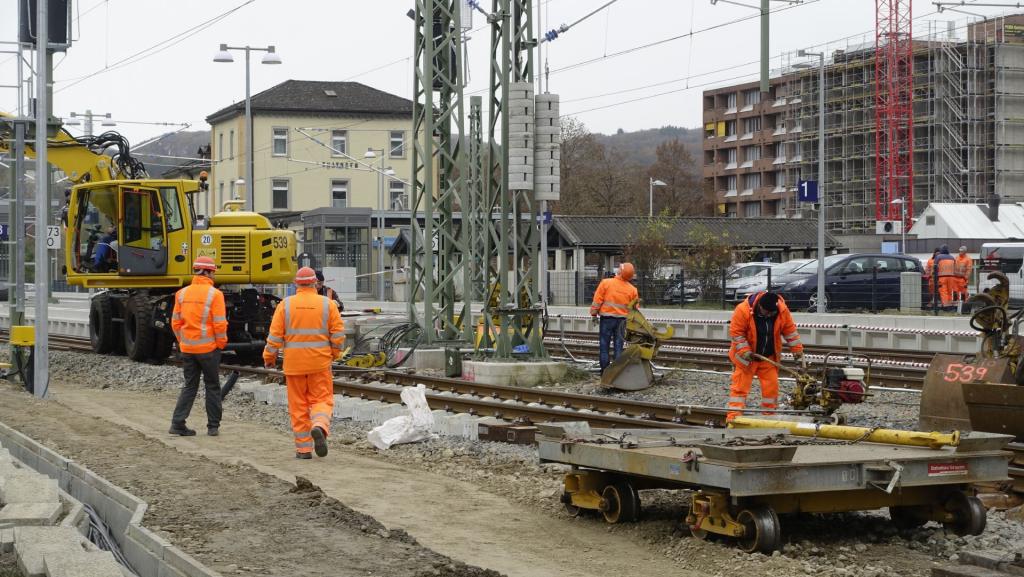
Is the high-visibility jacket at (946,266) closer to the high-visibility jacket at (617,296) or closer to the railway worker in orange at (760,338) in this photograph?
the high-visibility jacket at (617,296)

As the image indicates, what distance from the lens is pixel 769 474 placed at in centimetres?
823

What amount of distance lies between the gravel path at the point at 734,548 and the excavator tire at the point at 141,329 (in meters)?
9.23

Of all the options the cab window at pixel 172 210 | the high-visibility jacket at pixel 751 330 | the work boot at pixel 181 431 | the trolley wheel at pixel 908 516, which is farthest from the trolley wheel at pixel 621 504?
the cab window at pixel 172 210

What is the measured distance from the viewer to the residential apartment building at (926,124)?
281ft

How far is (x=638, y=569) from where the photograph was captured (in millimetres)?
8258

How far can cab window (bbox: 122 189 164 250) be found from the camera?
2462 cm

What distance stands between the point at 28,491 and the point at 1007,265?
35.2 m

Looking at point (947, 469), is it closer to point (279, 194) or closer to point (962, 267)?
point (962, 267)

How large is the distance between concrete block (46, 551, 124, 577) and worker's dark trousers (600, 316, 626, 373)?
13768 millimetres

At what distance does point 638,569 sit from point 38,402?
12324mm

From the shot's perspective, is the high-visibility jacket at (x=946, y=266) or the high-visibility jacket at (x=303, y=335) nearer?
the high-visibility jacket at (x=303, y=335)

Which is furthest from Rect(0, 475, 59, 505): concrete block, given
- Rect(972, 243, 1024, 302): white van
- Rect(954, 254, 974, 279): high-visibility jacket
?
Rect(954, 254, 974, 279): high-visibility jacket

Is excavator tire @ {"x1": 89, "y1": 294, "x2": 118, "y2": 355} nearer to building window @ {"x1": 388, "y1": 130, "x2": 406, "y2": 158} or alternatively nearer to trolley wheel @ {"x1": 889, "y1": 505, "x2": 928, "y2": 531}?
trolley wheel @ {"x1": 889, "y1": 505, "x2": 928, "y2": 531}

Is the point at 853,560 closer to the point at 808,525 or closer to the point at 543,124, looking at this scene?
the point at 808,525
